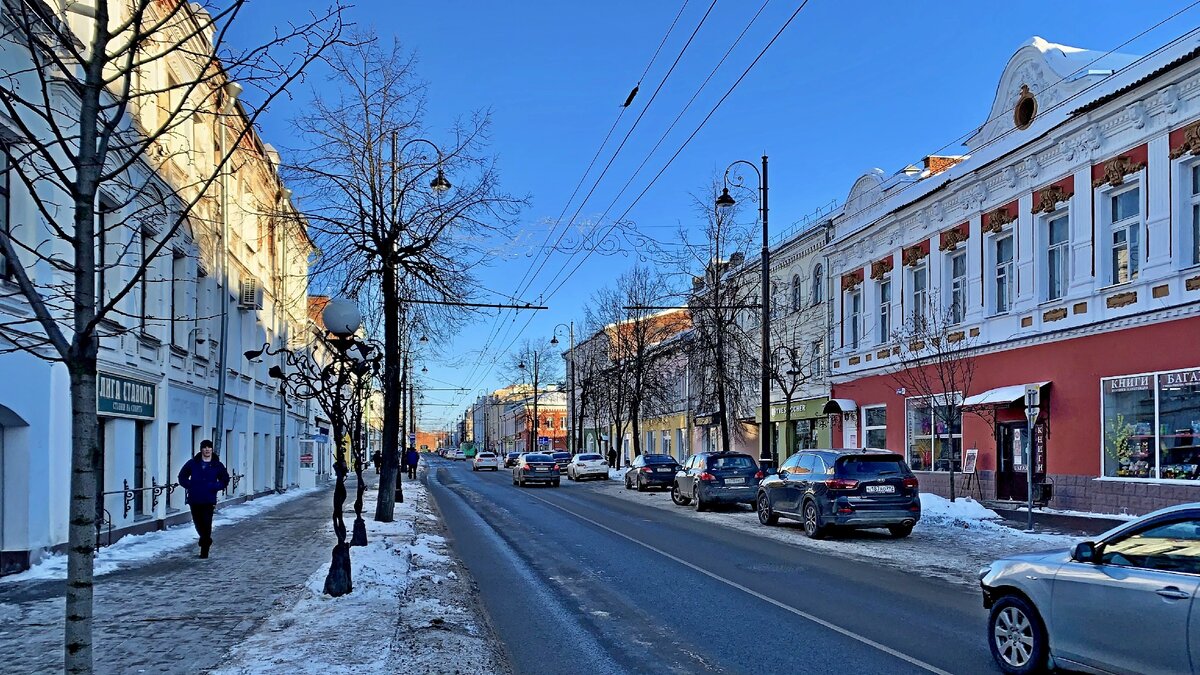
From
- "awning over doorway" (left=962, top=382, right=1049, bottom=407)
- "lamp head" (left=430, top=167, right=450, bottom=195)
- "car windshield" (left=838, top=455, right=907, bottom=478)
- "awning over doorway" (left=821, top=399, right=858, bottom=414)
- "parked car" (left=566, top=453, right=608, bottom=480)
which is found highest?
"lamp head" (left=430, top=167, right=450, bottom=195)

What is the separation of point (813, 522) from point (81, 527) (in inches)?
593

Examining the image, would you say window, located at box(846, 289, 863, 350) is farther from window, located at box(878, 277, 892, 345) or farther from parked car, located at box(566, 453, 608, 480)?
parked car, located at box(566, 453, 608, 480)

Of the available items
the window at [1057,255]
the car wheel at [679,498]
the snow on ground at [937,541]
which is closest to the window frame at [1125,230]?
the window at [1057,255]

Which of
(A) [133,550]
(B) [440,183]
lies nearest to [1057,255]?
(B) [440,183]

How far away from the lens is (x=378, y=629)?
27.0 ft

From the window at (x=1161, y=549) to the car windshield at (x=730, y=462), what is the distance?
19.4 metres

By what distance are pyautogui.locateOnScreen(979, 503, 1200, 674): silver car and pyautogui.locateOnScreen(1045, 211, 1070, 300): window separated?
16.7 meters

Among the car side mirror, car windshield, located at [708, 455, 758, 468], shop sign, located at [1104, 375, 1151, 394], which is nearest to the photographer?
the car side mirror

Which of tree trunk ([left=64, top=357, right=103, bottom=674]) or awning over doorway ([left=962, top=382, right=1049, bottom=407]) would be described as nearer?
tree trunk ([left=64, top=357, right=103, bottom=674])

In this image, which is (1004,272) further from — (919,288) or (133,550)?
(133,550)

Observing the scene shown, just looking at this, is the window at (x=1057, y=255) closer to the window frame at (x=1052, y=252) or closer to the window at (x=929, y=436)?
the window frame at (x=1052, y=252)

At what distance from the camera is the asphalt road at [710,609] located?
7.87m

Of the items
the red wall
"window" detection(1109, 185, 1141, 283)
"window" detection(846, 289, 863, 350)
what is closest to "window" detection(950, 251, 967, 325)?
the red wall

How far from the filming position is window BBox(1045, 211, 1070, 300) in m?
21.9
